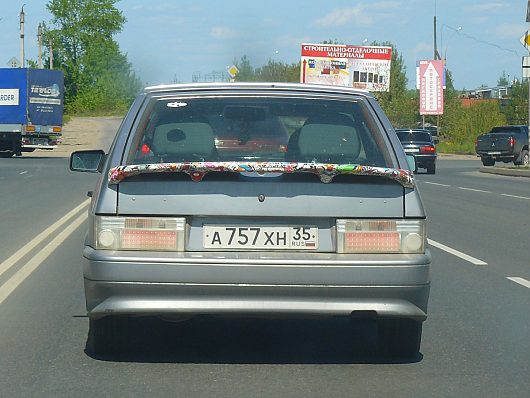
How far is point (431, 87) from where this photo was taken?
227 ft

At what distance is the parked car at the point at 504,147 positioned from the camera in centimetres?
4475

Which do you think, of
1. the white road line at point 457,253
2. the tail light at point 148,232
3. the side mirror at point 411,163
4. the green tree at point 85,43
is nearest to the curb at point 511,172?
the white road line at point 457,253

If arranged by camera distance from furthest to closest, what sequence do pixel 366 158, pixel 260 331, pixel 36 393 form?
pixel 260 331
pixel 366 158
pixel 36 393

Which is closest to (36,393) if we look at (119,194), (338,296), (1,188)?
(119,194)

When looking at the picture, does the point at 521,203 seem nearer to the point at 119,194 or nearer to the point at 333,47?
the point at 119,194

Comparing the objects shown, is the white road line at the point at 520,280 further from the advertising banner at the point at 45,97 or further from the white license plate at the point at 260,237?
the advertising banner at the point at 45,97

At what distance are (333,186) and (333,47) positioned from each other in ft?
245

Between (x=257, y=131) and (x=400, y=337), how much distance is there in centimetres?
146

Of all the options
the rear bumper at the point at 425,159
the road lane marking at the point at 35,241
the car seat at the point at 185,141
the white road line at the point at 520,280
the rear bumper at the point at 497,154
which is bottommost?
the rear bumper at the point at 497,154

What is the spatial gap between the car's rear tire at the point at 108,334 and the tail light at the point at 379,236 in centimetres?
134

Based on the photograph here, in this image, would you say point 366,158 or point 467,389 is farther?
point 366,158

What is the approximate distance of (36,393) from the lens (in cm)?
557

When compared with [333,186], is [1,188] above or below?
below

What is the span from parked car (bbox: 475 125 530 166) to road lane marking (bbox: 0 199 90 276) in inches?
1128
